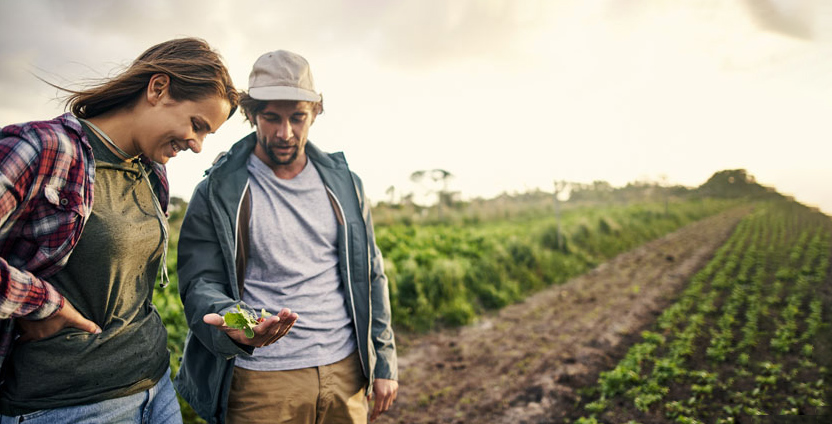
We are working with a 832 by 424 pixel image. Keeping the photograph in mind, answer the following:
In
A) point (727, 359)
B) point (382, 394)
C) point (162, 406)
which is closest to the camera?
point (162, 406)

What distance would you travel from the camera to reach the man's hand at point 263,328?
1383mm

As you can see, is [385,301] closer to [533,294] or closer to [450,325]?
[450,325]

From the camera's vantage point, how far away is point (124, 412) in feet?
4.35

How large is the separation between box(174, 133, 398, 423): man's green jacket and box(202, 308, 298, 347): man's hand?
0.08m

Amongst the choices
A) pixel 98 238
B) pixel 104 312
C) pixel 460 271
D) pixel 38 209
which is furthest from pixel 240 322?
pixel 460 271

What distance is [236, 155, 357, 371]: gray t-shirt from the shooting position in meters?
1.84

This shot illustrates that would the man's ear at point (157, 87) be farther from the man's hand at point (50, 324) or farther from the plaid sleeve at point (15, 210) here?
the man's hand at point (50, 324)

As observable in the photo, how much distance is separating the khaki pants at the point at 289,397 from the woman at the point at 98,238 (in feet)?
0.93

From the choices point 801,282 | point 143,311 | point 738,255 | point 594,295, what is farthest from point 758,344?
point 738,255

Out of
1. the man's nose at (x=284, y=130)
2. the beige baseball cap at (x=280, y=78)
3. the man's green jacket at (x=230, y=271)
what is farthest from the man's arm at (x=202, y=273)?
the beige baseball cap at (x=280, y=78)

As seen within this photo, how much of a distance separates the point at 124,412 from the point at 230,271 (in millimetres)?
589

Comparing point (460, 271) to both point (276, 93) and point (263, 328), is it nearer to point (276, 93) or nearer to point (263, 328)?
point (276, 93)

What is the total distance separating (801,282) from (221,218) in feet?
37.3

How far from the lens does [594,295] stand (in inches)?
338
